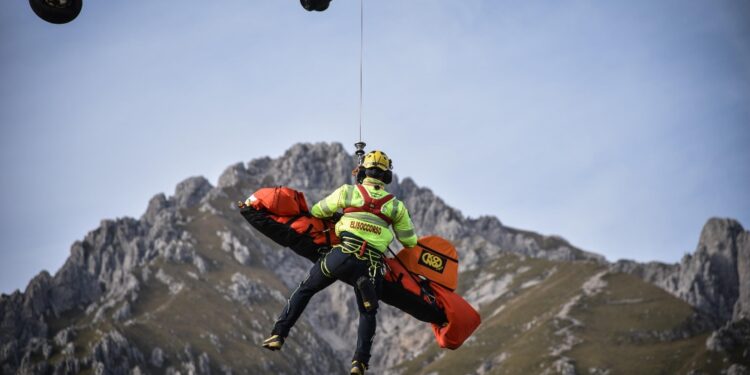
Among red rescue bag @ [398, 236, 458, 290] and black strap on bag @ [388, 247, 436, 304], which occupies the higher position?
red rescue bag @ [398, 236, 458, 290]

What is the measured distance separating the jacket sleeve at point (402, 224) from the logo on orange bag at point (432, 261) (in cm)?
84

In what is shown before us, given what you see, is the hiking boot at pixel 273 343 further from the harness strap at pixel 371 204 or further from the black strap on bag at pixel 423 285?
the black strap on bag at pixel 423 285

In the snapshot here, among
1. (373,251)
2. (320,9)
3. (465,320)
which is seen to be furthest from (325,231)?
(320,9)

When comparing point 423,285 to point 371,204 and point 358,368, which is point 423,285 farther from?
point 358,368

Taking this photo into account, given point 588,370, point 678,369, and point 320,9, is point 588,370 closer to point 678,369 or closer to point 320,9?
point 678,369

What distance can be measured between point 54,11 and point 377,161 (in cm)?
782

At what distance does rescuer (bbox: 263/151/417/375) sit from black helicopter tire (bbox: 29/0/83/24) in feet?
22.8

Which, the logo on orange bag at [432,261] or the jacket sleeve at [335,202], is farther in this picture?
the logo on orange bag at [432,261]

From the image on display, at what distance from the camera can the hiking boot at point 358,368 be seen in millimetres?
16564

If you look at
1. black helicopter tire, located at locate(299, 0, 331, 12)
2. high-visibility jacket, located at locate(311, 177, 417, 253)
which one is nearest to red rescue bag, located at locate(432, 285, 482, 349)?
high-visibility jacket, located at locate(311, 177, 417, 253)

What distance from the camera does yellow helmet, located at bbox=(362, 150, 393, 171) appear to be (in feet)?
59.5

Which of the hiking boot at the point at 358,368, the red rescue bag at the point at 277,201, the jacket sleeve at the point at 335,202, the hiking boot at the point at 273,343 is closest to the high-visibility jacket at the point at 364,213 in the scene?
the jacket sleeve at the point at 335,202

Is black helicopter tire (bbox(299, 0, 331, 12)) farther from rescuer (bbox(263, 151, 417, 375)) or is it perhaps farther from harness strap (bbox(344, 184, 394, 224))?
harness strap (bbox(344, 184, 394, 224))

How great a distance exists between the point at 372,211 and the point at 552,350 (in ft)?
615
